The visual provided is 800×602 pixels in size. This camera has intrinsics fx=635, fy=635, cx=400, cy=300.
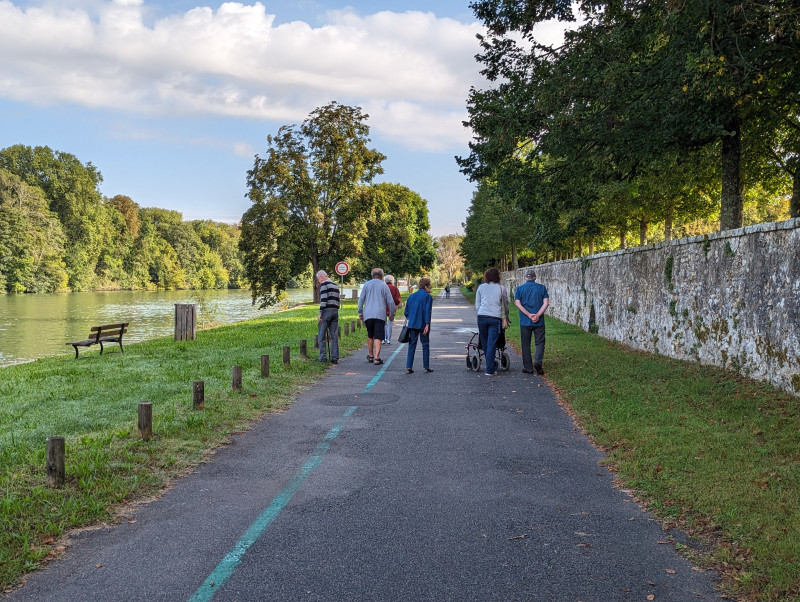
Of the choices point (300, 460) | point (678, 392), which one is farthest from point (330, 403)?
point (678, 392)

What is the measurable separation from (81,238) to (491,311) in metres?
94.9

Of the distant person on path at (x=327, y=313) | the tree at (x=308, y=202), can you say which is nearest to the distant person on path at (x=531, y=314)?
the distant person on path at (x=327, y=313)

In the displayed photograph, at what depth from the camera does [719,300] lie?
34.9ft

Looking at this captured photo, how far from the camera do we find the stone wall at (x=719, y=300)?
27.7ft

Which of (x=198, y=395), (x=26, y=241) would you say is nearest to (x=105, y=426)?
(x=198, y=395)

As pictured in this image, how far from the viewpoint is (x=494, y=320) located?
11.9 meters

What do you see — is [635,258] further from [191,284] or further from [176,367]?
[191,284]

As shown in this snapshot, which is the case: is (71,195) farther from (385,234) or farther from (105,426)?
(105,426)

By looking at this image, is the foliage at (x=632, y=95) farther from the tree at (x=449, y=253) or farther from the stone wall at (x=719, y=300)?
the tree at (x=449, y=253)

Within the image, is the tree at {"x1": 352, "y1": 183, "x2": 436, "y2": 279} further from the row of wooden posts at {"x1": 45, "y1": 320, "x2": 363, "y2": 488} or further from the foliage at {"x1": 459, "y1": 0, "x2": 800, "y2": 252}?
the row of wooden posts at {"x1": 45, "y1": 320, "x2": 363, "y2": 488}

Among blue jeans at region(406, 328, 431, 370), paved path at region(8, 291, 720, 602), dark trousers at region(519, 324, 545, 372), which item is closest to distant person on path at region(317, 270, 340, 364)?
blue jeans at region(406, 328, 431, 370)

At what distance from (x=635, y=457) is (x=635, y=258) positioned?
10.4 metres

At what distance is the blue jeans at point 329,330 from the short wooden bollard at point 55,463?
28.0ft

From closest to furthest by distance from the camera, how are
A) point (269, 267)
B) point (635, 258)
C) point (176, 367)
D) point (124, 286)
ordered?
point (176, 367) < point (635, 258) < point (269, 267) < point (124, 286)
